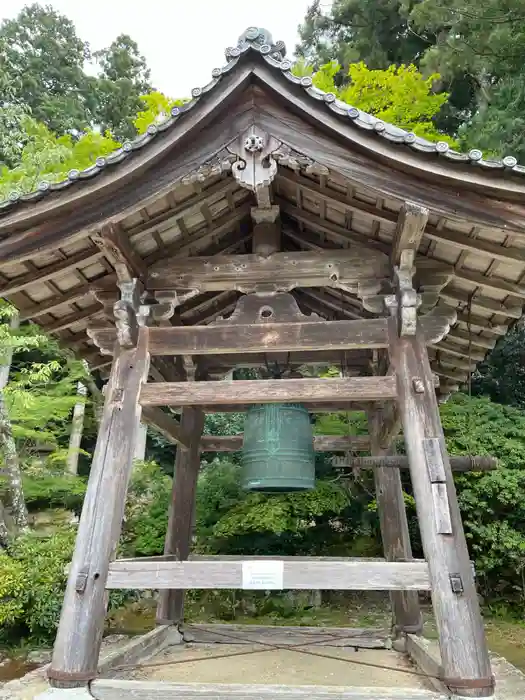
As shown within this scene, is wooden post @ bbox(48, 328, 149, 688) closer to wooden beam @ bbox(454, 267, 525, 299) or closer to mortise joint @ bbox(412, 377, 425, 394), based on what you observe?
mortise joint @ bbox(412, 377, 425, 394)

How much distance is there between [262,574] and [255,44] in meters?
3.42

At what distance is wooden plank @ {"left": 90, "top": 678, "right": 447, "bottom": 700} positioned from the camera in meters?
2.95

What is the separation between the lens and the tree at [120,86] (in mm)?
22109

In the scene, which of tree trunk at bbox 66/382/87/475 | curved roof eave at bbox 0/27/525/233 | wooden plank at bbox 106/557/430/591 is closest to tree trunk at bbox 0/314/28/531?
tree trunk at bbox 66/382/87/475

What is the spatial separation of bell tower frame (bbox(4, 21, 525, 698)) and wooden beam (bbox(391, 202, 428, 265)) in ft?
0.06

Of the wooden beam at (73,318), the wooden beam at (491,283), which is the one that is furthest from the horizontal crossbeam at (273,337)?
the wooden beam at (73,318)

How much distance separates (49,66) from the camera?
22812 mm

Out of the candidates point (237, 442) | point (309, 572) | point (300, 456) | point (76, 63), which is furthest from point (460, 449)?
point (76, 63)

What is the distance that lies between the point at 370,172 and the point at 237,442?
3688mm

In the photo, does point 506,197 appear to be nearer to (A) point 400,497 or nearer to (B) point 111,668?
(A) point 400,497

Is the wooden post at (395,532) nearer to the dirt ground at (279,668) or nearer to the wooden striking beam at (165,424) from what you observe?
the dirt ground at (279,668)

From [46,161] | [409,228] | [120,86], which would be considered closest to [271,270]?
[409,228]

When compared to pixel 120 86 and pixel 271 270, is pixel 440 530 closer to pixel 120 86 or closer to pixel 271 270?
pixel 271 270

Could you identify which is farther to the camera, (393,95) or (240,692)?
(393,95)
